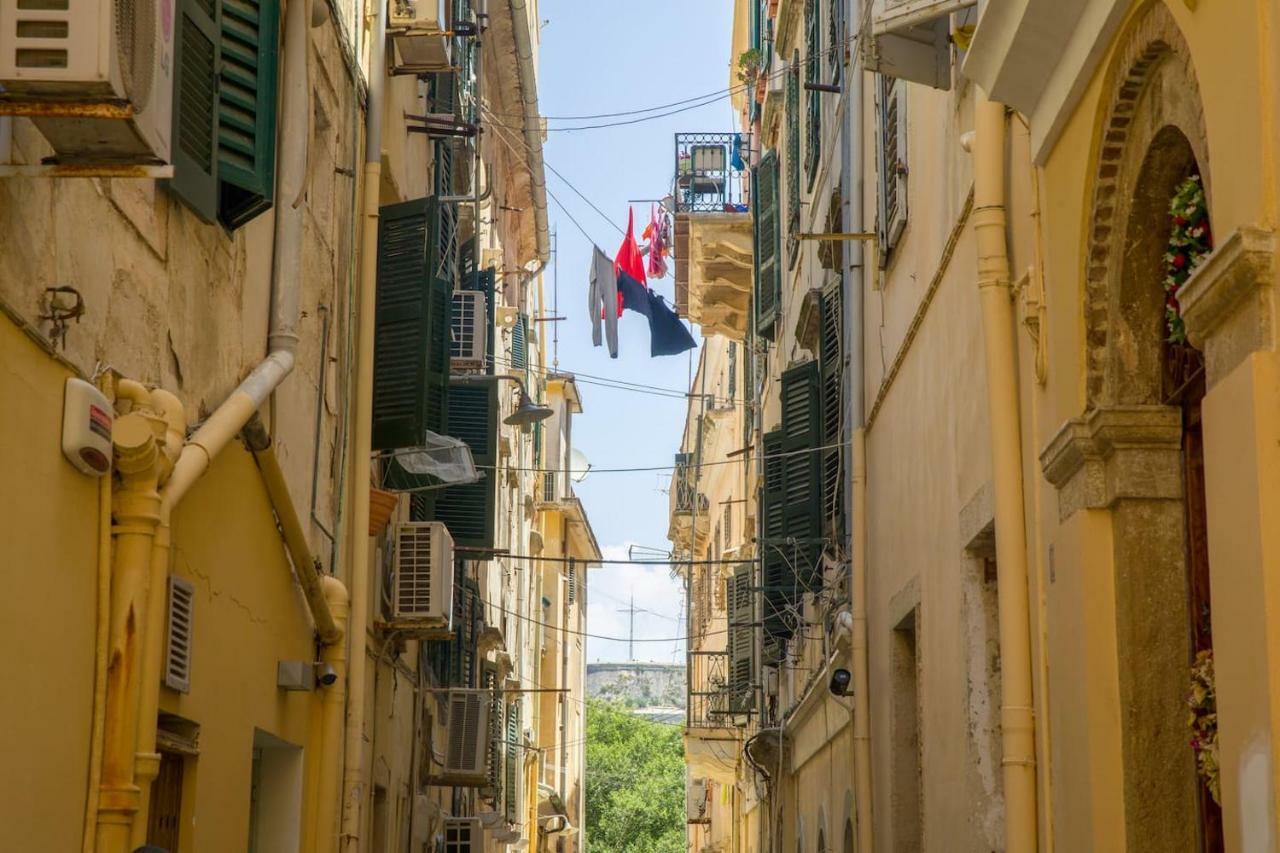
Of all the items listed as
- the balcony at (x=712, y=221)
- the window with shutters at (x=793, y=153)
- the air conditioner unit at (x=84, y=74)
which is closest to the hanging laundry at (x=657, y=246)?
the balcony at (x=712, y=221)

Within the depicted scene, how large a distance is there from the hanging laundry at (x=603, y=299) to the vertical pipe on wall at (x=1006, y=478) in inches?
679

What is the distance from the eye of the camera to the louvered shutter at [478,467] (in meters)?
18.9

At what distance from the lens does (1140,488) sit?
6902 mm

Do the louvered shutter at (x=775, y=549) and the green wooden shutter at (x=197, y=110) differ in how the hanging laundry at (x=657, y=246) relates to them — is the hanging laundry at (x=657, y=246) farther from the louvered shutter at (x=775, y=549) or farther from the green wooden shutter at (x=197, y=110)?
the green wooden shutter at (x=197, y=110)

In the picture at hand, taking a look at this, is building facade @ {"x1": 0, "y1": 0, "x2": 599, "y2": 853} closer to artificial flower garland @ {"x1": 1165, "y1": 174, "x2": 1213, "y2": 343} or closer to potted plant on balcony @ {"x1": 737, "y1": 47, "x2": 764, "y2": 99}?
artificial flower garland @ {"x1": 1165, "y1": 174, "x2": 1213, "y2": 343}

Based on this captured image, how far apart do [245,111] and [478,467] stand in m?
10.1

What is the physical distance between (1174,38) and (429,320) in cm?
777

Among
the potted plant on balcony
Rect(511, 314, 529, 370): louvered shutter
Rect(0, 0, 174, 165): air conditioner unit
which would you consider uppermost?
the potted plant on balcony

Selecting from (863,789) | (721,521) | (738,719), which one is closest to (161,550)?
(863,789)

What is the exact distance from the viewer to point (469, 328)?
60.6 ft

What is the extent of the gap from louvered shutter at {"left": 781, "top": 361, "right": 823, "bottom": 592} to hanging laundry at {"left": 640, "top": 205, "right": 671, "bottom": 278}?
15380 mm

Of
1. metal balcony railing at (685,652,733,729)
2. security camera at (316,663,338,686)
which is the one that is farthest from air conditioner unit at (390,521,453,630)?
metal balcony railing at (685,652,733,729)

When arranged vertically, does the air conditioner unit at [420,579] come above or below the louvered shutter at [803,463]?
below

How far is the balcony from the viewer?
27.9m
